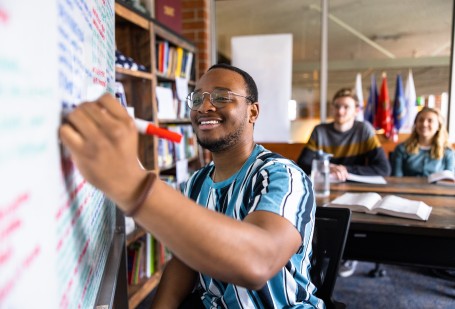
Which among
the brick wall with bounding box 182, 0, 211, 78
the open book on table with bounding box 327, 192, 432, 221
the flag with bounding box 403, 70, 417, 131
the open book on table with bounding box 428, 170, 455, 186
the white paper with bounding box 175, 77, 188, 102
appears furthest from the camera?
the flag with bounding box 403, 70, 417, 131

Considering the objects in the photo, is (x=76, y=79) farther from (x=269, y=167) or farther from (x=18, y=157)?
(x=269, y=167)

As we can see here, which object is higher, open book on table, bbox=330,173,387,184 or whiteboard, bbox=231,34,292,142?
whiteboard, bbox=231,34,292,142

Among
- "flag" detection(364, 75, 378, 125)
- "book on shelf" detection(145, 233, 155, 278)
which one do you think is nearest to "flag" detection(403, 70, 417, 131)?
"flag" detection(364, 75, 378, 125)

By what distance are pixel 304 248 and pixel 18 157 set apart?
76cm

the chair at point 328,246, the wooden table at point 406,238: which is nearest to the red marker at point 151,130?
the chair at point 328,246

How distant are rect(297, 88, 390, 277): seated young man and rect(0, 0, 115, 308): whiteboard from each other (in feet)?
7.16

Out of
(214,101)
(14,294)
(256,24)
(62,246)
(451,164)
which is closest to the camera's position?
(14,294)

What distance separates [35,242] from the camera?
399mm

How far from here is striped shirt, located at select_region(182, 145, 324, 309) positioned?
765 mm

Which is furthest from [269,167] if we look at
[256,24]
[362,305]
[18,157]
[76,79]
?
[256,24]

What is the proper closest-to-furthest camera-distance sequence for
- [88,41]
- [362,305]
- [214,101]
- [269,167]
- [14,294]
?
[14,294]
[88,41]
[269,167]
[214,101]
[362,305]

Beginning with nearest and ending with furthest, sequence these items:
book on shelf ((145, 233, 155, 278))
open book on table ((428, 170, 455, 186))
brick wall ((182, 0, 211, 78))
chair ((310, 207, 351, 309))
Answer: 1. chair ((310, 207, 351, 309))
2. open book on table ((428, 170, 455, 186))
3. book on shelf ((145, 233, 155, 278))
4. brick wall ((182, 0, 211, 78))

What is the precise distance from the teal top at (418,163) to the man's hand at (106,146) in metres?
2.78

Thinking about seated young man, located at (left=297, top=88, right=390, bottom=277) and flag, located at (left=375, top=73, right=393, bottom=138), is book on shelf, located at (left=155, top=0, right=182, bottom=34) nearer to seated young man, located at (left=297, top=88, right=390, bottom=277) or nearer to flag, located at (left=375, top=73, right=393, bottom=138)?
seated young man, located at (left=297, top=88, right=390, bottom=277)
